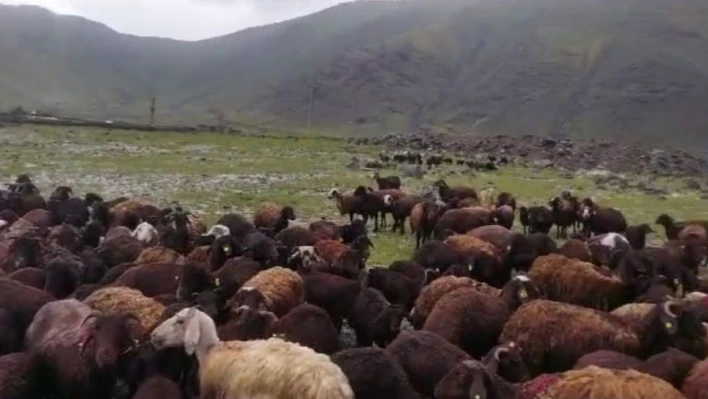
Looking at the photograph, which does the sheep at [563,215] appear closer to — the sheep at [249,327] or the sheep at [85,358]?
the sheep at [249,327]

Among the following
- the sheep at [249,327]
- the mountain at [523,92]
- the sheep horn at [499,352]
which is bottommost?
the sheep at [249,327]

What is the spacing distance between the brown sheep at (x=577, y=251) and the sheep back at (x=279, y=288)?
6.52 m

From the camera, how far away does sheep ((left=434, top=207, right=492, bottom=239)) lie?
20.9 meters

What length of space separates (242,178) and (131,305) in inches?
951

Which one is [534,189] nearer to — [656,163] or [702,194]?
[702,194]

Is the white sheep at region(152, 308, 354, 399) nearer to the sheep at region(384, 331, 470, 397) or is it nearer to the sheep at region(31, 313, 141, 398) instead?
the sheep at region(31, 313, 141, 398)

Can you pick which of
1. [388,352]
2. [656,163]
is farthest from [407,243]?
[656,163]

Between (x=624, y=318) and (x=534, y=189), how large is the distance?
25570 mm

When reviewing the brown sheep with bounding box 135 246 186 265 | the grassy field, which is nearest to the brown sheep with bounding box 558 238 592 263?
the grassy field

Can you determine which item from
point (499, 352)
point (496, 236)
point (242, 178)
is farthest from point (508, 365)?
point (242, 178)

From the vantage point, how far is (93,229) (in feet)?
57.8

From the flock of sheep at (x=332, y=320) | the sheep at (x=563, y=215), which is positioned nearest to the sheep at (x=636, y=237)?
the flock of sheep at (x=332, y=320)

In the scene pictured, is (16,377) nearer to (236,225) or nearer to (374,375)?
(374,375)

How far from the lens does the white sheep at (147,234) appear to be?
16558 mm
